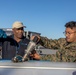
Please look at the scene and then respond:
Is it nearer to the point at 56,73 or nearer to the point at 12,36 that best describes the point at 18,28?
the point at 12,36

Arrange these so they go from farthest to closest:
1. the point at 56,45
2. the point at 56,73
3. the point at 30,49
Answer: the point at 56,45, the point at 30,49, the point at 56,73

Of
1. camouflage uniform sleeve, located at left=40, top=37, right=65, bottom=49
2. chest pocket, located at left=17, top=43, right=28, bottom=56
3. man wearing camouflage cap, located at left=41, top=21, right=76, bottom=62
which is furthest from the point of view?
chest pocket, located at left=17, top=43, right=28, bottom=56

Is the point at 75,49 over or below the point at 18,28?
below

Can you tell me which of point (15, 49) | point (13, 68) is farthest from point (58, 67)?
point (15, 49)

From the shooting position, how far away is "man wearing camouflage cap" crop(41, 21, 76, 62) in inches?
115

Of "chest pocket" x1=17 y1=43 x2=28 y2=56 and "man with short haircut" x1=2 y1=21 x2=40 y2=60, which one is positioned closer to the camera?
"chest pocket" x1=17 y1=43 x2=28 y2=56

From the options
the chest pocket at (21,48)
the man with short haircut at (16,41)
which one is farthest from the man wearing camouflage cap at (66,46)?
the man with short haircut at (16,41)

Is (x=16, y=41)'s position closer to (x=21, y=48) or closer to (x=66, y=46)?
(x=21, y=48)

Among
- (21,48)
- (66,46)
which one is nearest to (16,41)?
(21,48)

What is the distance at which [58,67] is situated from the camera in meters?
2.56

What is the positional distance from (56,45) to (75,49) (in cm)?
94

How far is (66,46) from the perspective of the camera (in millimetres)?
3193

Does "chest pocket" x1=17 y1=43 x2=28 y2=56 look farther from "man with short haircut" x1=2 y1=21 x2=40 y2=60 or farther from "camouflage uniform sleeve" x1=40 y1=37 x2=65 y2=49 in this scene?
"camouflage uniform sleeve" x1=40 y1=37 x2=65 y2=49

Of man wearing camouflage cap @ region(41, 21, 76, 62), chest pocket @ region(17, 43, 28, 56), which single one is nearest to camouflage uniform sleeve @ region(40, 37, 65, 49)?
man wearing camouflage cap @ region(41, 21, 76, 62)
